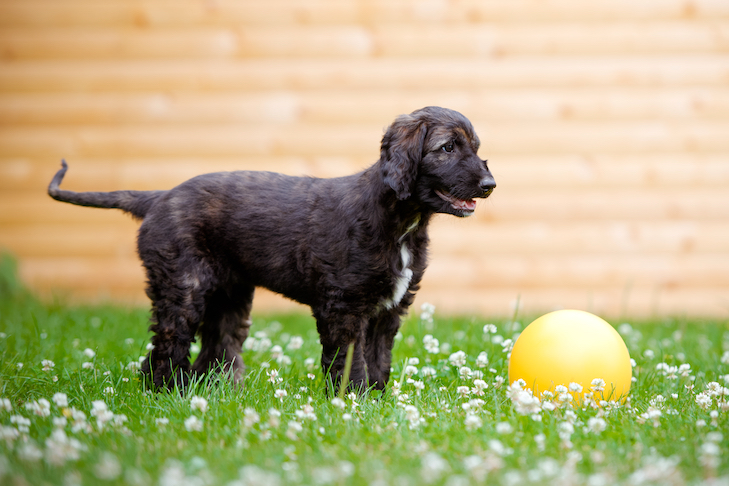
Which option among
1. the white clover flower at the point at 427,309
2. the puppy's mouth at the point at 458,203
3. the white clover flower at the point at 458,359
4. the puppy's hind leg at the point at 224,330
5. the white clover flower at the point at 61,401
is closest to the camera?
the white clover flower at the point at 61,401

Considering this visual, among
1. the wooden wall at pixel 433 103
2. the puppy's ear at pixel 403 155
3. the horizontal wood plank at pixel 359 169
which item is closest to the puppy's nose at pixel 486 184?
the puppy's ear at pixel 403 155

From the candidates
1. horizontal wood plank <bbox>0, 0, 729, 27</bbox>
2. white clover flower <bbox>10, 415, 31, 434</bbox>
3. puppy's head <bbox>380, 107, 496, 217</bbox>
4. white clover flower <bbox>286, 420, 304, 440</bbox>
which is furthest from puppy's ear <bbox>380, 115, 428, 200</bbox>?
horizontal wood plank <bbox>0, 0, 729, 27</bbox>

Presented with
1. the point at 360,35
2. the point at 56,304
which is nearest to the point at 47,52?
the point at 56,304

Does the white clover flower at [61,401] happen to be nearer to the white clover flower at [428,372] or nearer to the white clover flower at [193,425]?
the white clover flower at [193,425]

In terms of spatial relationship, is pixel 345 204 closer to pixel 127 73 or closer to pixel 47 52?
pixel 127 73

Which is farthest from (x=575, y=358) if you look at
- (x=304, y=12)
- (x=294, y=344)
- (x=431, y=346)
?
(x=304, y=12)

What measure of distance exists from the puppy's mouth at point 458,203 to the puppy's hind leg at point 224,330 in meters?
1.38

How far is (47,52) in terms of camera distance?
22.7 ft

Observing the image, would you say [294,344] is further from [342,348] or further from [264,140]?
[264,140]

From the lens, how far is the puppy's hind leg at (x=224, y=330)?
13.1 feet

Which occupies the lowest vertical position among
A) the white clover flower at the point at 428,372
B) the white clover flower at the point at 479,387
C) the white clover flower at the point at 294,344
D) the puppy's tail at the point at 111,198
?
the white clover flower at the point at 294,344

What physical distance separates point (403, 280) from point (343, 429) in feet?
3.11

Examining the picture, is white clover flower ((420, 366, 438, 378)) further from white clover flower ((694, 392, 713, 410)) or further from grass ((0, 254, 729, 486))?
white clover flower ((694, 392, 713, 410))

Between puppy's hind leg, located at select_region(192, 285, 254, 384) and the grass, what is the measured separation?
0.68ft
